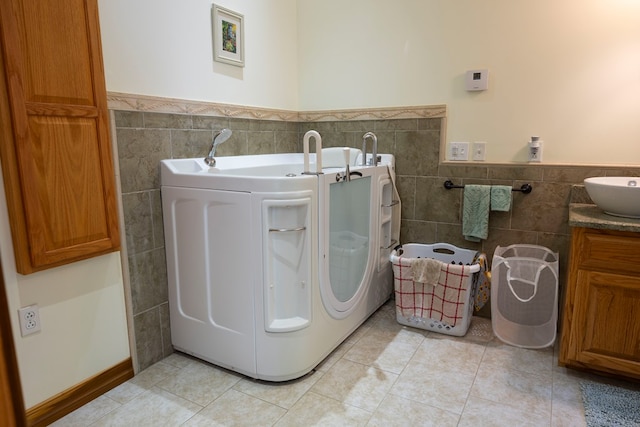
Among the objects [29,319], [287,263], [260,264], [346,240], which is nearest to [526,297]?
[346,240]

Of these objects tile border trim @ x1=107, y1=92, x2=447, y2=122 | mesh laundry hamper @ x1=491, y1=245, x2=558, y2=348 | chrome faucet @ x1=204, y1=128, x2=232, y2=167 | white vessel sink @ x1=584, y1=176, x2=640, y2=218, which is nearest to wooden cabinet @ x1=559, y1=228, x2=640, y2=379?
white vessel sink @ x1=584, y1=176, x2=640, y2=218

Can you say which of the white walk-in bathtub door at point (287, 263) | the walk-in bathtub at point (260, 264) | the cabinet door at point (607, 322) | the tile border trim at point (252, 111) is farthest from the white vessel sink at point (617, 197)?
the white walk-in bathtub door at point (287, 263)

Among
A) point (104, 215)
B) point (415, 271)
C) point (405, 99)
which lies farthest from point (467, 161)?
point (104, 215)

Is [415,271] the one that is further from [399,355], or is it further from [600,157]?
[600,157]

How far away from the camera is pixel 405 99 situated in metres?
2.77

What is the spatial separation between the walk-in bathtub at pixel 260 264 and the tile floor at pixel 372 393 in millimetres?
107

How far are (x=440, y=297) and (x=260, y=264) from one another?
1.17 metres

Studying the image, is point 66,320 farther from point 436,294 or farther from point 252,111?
point 436,294

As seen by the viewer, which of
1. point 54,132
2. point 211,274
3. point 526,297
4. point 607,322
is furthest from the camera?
point 526,297

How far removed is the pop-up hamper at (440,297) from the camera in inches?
92.4

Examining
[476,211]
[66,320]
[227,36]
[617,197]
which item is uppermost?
[227,36]

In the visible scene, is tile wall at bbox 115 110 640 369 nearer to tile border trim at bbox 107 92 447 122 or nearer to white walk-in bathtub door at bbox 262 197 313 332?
tile border trim at bbox 107 92 447 122

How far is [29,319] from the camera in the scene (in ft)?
5.28

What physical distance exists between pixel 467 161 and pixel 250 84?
1.51 m
